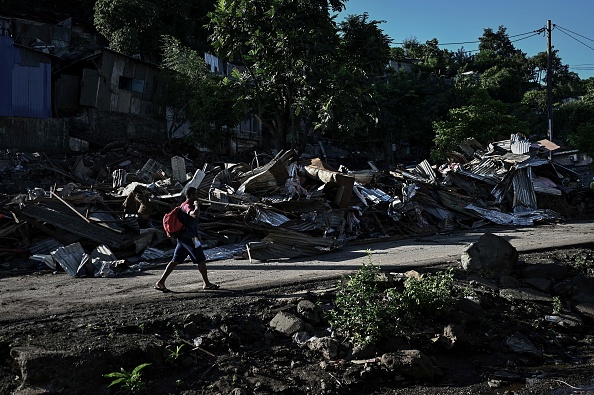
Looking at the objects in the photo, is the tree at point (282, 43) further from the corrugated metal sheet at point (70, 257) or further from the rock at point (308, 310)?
the rock at point (308, 310)

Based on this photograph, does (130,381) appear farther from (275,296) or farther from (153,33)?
(153,33)

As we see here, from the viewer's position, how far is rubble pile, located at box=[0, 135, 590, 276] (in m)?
10.3

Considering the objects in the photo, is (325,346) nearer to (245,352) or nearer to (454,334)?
(245,352)

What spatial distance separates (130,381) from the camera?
4.98 m

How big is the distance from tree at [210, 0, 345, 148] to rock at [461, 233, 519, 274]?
10.6 metres

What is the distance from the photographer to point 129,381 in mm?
4984

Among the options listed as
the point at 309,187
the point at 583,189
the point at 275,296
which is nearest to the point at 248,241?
the point at 309,187

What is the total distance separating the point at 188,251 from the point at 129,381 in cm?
257

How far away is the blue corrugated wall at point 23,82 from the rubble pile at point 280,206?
14.2m

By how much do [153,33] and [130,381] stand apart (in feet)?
107

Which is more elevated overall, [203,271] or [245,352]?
[203,271]

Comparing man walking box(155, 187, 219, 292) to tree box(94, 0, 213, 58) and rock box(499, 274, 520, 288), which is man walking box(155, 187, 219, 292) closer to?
rock box(499, 274, 520, 288)

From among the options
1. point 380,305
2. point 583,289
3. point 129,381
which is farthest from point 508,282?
point 129,381

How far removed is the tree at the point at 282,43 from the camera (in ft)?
59.1
